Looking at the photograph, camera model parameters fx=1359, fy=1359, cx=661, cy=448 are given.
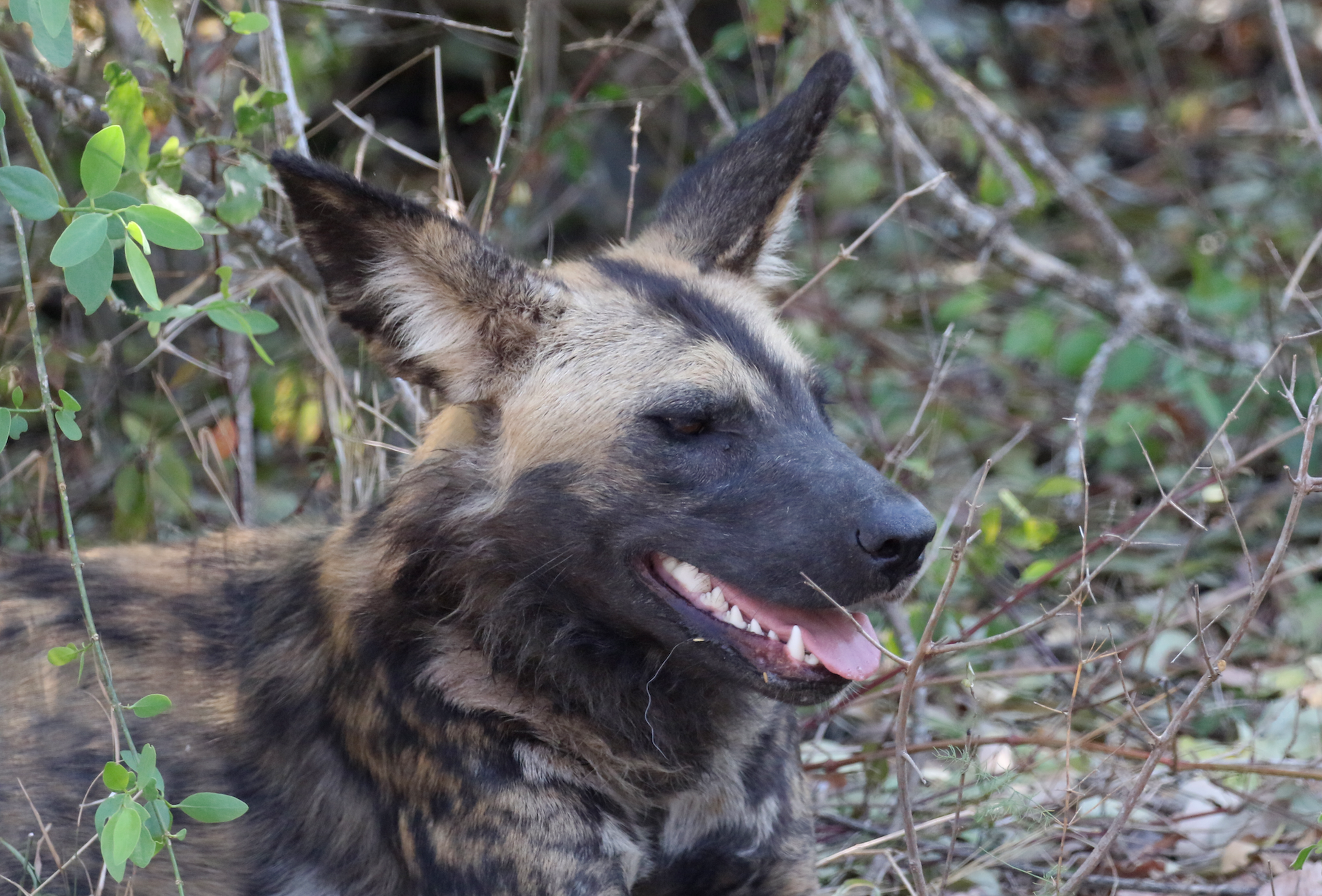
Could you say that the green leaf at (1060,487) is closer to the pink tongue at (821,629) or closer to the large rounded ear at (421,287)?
the pink tongue at (821,629)

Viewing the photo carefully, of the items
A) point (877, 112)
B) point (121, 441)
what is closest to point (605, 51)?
point (877, 112)

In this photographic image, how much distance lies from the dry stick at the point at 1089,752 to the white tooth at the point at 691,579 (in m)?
0.67

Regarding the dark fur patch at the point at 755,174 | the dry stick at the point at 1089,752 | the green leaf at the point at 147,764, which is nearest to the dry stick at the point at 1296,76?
the dark fur patch at the point at 755,174

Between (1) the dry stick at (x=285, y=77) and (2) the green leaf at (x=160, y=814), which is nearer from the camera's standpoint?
(2) the green leaf at (x=160, y=814)

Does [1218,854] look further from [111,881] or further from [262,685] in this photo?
[111,881]

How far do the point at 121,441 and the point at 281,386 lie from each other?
38.9 inches

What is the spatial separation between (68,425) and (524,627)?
3.55 ft

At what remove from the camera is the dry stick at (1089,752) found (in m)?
3.42

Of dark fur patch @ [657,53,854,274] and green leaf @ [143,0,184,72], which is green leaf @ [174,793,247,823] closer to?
green leaf @ [143,0,184,72]

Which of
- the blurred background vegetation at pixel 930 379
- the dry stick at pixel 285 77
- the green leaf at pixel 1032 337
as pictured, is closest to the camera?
the blurred background vegetation at pixel 930 379

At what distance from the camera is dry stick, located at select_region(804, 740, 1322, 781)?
342 centimetres

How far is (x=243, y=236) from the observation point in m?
4.32

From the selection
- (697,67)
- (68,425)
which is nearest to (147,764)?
(68,425)

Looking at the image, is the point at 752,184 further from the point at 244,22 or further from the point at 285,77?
the point at 285,77
